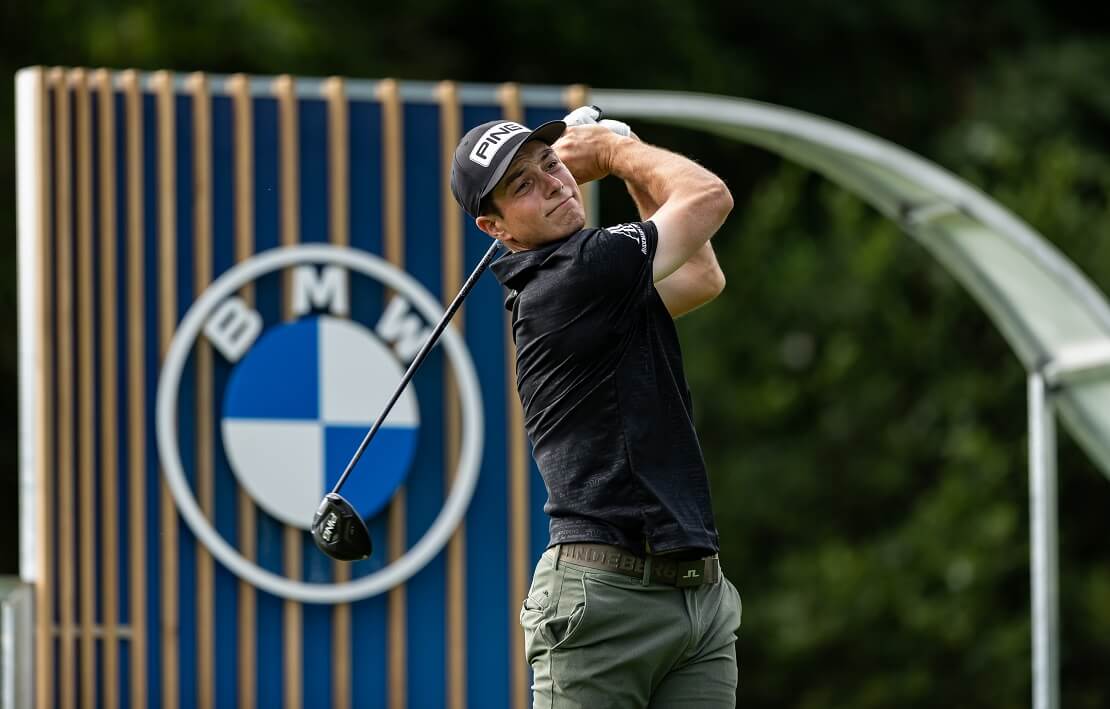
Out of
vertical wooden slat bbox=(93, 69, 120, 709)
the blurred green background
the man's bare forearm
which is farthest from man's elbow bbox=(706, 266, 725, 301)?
the blurred green background

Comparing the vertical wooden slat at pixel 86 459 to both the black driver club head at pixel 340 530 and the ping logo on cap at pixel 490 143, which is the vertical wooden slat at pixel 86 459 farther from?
the ping logo on cap at pixel 490 143

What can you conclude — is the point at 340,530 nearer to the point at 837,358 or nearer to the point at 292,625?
the point at 292,625

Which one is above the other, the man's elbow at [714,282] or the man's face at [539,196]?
the man's face at [539,196]

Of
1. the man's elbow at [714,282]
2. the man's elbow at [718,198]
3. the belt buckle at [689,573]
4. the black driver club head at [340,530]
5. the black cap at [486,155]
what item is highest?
the black cap at [486,155]

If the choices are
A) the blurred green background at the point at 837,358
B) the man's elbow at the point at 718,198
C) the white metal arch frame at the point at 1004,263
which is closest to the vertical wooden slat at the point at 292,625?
the white metal arch frame at the point at 1004,263

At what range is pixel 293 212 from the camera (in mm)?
Answer: 6117

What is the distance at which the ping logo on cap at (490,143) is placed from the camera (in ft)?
11.2

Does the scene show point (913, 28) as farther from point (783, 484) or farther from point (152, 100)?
point (152, 100)

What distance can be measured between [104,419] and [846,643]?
7.24m

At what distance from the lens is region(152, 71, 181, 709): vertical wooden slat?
5.97m

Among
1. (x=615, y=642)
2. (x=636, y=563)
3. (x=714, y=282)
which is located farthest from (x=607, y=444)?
(x=714, y=282)

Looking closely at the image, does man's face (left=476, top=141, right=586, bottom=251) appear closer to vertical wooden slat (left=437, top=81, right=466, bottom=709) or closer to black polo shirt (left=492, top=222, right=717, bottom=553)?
black polo shirt (left=492, top=222, right=717, bottom=553)

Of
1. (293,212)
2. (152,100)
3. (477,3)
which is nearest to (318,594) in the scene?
(293,212)

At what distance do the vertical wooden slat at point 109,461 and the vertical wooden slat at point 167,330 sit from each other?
0.14m
